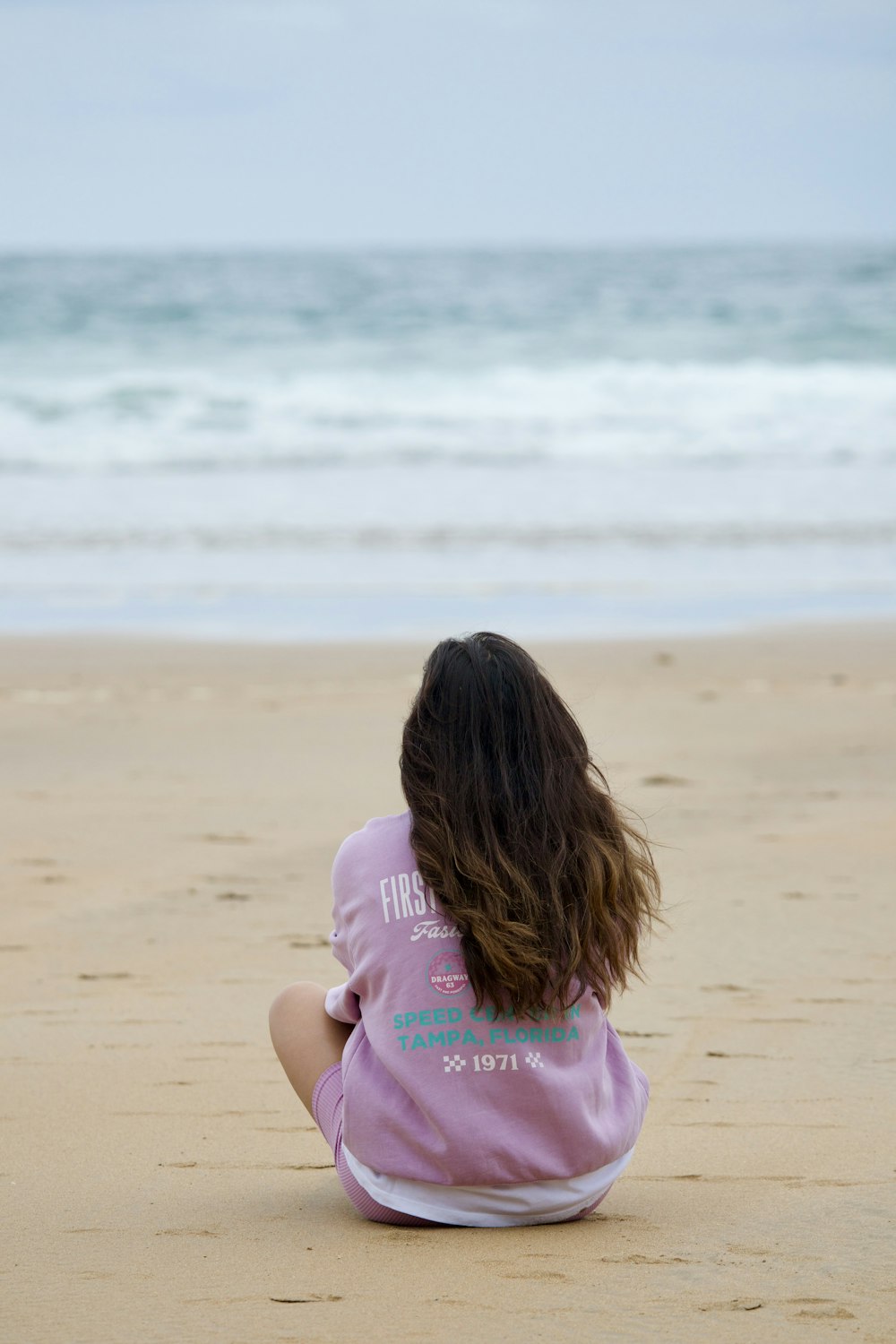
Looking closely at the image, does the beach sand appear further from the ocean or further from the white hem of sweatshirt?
the ocean

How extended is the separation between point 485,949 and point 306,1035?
44 cm

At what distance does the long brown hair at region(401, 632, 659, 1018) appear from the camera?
217 centimetres

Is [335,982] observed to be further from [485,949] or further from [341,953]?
[485,949]

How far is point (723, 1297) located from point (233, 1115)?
1.31 metres

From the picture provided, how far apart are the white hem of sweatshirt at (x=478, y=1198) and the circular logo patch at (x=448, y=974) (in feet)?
1.04

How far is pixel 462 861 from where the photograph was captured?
85.4 inches

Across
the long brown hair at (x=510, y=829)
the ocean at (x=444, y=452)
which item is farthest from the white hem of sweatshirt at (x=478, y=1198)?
the ocean at (x=444, y=452)

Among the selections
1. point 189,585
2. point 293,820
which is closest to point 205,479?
point 189,585

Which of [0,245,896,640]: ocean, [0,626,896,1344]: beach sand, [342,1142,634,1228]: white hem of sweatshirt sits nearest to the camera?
[0,626,896,1344]: beach sand

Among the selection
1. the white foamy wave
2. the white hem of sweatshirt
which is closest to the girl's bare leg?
the white hem of sweatshirt

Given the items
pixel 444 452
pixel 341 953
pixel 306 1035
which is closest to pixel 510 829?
pixel 341 953

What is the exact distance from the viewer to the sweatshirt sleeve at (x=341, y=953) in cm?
229

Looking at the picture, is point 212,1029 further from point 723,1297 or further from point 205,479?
point 205,479

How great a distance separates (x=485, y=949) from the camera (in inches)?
84.7
